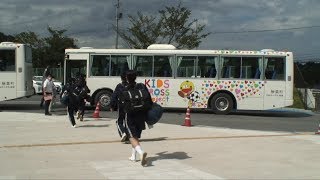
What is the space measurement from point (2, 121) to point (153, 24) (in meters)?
30.9

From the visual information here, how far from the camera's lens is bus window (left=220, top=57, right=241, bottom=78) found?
77.1 ft

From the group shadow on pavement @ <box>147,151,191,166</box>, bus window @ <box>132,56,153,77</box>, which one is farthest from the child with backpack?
bus window @ <box>132,56,153,77</box>

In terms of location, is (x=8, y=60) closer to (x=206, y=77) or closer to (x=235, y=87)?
(x=206, y=77)

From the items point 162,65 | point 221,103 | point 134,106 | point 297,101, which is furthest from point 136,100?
point 297,101

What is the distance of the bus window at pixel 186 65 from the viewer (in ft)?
77.8

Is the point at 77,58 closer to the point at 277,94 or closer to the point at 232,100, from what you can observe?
the point at 232,100

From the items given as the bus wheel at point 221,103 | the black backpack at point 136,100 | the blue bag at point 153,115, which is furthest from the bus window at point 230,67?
the black backpack at point 136,100

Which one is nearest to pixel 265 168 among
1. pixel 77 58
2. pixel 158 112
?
pixel 158 112

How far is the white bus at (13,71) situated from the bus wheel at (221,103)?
28.0 feet

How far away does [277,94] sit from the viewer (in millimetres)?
23094

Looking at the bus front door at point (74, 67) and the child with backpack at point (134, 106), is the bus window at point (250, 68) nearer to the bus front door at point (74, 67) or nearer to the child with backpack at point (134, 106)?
the bus front door at point (74, 67)

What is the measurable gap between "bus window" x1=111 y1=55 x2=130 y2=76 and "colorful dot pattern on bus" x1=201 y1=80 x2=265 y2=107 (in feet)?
12.2

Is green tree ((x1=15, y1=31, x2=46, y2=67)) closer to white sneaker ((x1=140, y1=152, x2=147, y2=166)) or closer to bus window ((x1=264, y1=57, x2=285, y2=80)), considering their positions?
bus window ((x1=264, y1=57, x2=285, y2=80))

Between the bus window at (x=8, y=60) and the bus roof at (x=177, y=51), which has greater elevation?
the bus roof at (x=177, y=51)
